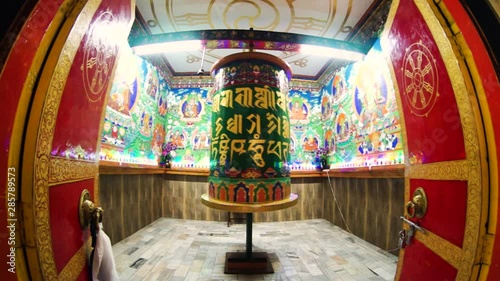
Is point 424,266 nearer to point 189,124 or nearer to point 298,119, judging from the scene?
point 298,119

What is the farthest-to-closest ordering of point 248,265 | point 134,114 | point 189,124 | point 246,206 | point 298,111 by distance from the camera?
point 298,111
point 189,124
point 134,114
point 248,265
point 246,206

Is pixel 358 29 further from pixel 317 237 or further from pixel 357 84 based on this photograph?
pixel 317 237

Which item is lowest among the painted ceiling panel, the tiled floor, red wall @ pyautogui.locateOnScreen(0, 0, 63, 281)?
the tiled floor

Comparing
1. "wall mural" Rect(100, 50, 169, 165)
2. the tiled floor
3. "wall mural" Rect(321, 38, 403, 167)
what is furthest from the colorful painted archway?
"wall mural" Rect(100, 50, 169, 165)

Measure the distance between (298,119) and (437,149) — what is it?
4800mm

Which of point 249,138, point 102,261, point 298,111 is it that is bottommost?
point 102,261

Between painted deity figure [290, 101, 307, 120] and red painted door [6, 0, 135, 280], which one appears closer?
red painted door [6, 0, 135, 280]

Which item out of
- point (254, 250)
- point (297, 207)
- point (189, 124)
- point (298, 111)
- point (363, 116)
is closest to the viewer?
point (254, 250)

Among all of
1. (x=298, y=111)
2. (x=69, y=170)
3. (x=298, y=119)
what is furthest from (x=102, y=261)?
(x=298, y=111)

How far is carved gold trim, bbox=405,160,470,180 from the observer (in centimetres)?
84

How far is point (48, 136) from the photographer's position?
718 mm

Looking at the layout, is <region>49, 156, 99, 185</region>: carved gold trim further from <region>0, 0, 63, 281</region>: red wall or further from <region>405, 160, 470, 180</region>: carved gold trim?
<region>405, 160, 470, 180</region>: carved gold trim

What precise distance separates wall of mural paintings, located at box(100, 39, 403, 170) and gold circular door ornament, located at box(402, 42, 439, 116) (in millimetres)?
2393

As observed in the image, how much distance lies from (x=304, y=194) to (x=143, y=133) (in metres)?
4.30
